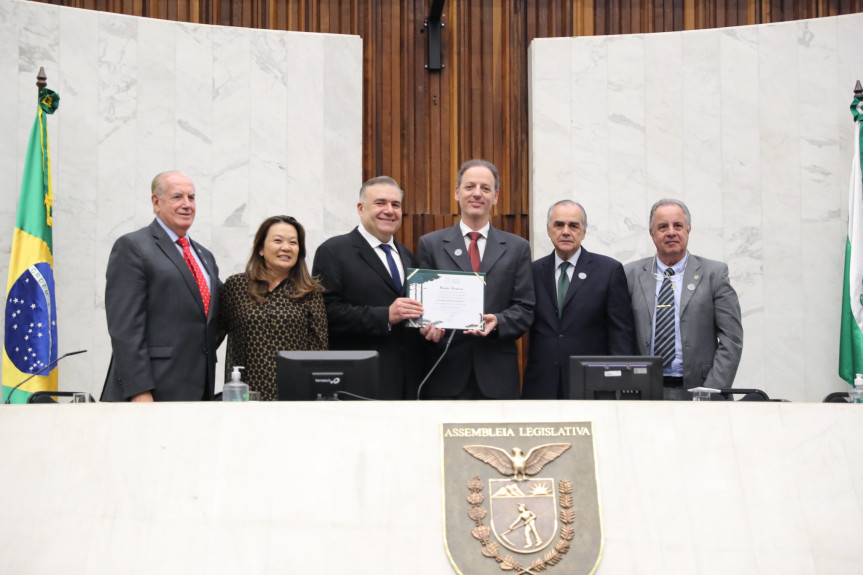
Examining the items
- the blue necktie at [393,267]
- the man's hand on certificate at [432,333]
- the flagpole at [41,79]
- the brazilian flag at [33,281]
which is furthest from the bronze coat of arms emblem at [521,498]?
the flagpole at [41,79]

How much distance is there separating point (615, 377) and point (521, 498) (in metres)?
0.64

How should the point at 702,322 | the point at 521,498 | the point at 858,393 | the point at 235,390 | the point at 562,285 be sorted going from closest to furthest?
the point at 521,498
the point at 235,390
the point at 858,393
the point at 702,322
the point at 562,285

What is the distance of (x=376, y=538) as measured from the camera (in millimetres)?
2355

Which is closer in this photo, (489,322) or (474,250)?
(489,322)

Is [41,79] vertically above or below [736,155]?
above

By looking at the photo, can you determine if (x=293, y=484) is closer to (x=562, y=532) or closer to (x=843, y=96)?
(x=562, y=532)

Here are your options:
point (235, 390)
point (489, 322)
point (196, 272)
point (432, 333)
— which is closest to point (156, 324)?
point (196, 272)

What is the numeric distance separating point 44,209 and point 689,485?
156 inches

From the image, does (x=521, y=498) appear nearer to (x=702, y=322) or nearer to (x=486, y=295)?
(x=486, y=295)

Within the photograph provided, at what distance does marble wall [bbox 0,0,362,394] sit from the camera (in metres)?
5.50

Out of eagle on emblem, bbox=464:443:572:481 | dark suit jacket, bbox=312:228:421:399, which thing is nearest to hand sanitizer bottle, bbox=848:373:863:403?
eagle on emblem, bbox=464:443:572:481

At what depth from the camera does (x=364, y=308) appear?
12.1 ft

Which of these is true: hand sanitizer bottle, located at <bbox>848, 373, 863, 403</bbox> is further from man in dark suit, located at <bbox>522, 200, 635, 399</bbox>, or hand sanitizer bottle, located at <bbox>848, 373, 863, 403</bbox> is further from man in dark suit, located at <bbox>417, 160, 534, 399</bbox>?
man in dark suit, located at <bbox>417, 160, 534, 399</bbox>

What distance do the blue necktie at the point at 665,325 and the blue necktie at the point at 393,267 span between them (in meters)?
1.11
